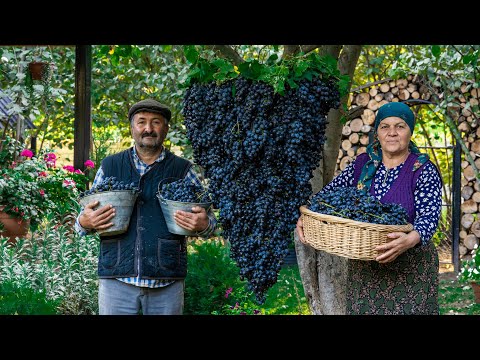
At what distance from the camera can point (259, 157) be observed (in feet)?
8.52

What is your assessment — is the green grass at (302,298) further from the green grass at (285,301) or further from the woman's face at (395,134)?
the woman's face at (395,134)

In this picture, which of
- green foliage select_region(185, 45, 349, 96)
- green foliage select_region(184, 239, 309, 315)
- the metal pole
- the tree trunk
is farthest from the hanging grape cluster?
the metal pole

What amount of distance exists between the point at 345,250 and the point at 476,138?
469 cm

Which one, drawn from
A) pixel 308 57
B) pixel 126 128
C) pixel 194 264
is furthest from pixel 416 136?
pixel 308 57

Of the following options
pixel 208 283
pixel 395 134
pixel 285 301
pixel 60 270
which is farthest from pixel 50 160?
pixel 395 134

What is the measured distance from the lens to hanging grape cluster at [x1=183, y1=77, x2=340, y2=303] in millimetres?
2559

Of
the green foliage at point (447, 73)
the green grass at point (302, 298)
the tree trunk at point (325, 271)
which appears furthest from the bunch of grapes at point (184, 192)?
the green foliage at point (447, 73)

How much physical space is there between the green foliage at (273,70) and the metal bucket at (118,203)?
530 millimetres

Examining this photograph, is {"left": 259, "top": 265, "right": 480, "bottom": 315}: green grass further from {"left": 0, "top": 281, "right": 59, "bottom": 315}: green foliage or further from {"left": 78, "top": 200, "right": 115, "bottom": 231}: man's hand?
{"left": 78, "top": 200, "right": 115, "bottom": 231}: man's hand

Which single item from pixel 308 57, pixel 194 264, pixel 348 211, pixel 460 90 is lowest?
pixel 194 264

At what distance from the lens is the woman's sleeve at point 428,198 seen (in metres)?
2.59
